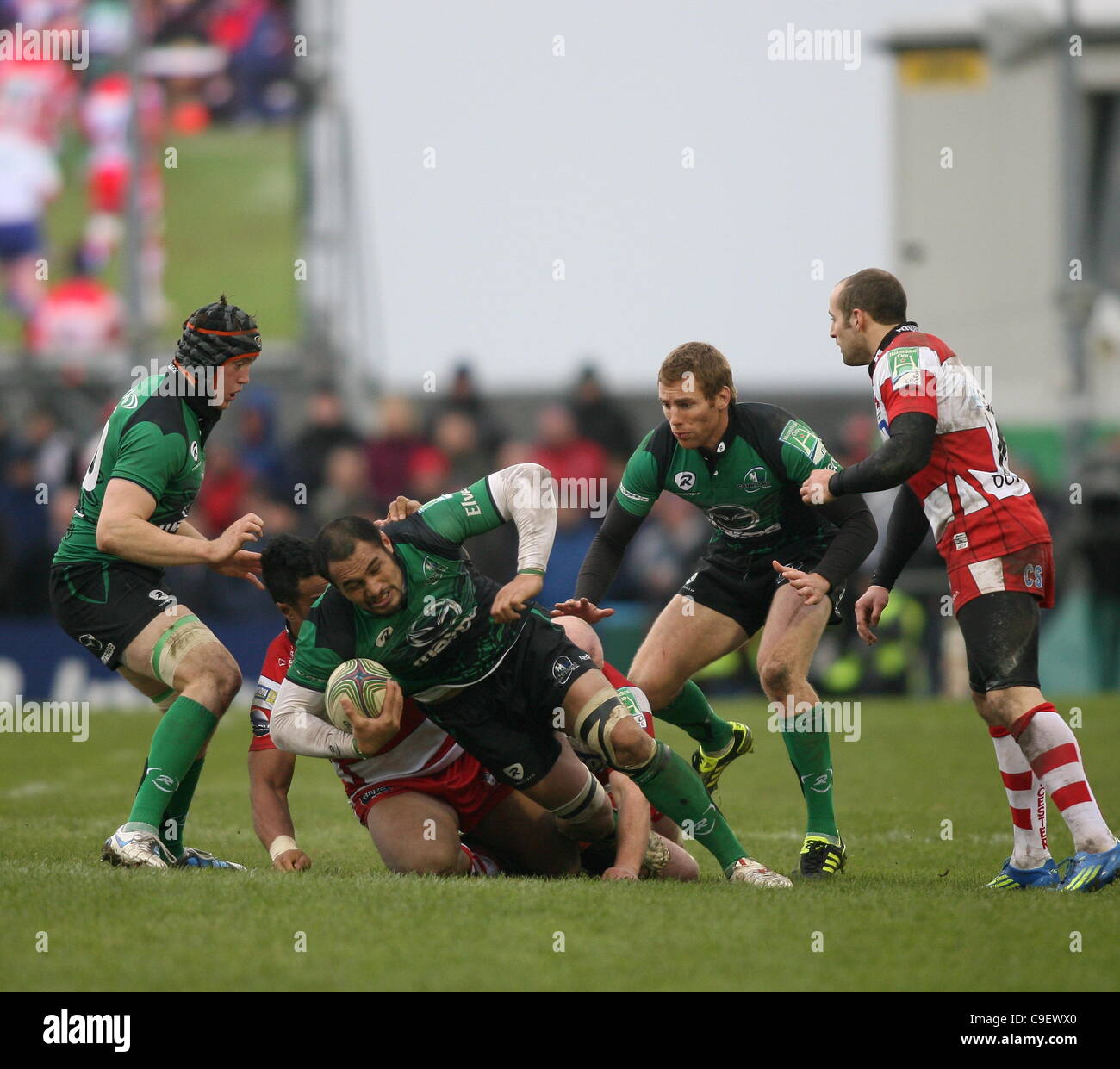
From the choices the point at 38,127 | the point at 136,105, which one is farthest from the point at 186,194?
the point at 136,105

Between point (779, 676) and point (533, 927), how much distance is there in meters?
2.07

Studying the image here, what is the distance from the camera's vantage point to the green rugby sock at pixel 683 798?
6.58 m

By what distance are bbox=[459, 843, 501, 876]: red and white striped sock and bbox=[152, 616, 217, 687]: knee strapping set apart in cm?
142

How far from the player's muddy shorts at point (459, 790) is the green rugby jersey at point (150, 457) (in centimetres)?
150

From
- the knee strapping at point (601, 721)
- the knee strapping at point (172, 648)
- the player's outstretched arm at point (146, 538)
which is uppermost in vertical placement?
the player's outstretched arm at point (146, 538)

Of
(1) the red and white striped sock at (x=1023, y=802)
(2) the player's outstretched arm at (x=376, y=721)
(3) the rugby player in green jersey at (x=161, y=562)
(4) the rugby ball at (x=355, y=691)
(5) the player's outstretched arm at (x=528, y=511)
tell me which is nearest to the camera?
(2) the player's outstretched arm at (x=376, y=721)

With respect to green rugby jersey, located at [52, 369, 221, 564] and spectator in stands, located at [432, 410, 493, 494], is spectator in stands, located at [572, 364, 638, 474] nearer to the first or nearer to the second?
spectator in stands, located at [432, 410, 493, 494]

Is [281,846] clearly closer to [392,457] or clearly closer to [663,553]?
[663,553]

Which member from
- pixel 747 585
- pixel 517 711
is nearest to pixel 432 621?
pixel 517 711

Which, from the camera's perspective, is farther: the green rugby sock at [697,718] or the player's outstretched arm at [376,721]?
the green rugby sock at [697,718]

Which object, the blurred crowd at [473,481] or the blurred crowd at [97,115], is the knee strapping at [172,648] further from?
the blurred crowd at [97,115]

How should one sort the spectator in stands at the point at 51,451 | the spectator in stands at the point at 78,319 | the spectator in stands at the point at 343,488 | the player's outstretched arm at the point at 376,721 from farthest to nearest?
the spectator in stands at the point at 78,319 → the spectator in stands at the point at 51,451 → the spectator in stands at the point at 343,488 → the player's outstretched arm at the point at 376,721

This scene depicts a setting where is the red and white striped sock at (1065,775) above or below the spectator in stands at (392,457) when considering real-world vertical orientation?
below

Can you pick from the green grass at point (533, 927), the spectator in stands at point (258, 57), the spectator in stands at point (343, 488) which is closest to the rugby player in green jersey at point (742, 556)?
the green grass at point (533, 927)
